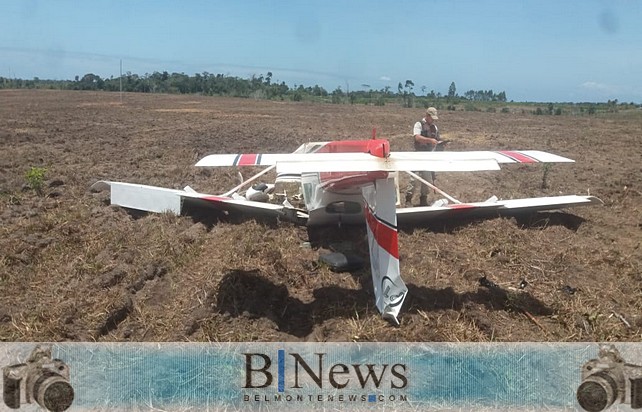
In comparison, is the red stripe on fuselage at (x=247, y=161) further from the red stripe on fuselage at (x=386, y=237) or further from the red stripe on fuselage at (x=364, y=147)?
the red stripe on fuselage at (x=386, y=237)

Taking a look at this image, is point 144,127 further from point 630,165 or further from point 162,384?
point 162,384

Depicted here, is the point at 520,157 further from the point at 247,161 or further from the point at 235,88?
the point at 235,88

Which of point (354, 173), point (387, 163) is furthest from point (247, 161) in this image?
point (387, 163)

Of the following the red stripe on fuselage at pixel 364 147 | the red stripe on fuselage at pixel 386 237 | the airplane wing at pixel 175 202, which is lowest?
the airplane wing at pixel 175 202

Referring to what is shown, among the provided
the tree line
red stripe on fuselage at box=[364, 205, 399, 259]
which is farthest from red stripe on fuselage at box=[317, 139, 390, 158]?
the tree line

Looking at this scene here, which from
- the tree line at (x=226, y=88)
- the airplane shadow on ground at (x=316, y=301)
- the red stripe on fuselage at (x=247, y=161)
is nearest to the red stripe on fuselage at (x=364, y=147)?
the red stripe on fuselage at (x=247, y=161)

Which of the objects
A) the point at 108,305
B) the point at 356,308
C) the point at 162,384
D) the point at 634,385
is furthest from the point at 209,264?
the point at 634,385
